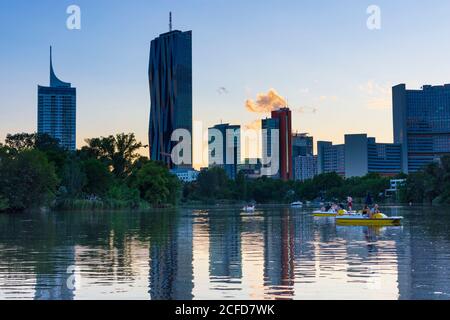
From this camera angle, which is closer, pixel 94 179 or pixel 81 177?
pixel 81 177

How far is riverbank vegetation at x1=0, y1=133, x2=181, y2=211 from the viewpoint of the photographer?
103 m

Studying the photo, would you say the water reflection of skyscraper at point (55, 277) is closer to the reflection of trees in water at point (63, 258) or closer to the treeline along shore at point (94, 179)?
the reflection of trees in water at point (63, 258)

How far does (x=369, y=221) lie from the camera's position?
49500 millimetres

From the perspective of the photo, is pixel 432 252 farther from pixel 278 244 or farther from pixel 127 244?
pixel 127 244

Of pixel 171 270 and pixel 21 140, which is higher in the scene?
pixel 21 140

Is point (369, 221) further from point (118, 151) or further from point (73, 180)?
point (118, 151)

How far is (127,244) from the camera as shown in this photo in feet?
105

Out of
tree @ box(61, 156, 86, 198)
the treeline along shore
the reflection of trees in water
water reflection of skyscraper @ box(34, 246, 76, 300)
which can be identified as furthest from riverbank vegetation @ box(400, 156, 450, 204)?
water reflection of skyscraper @ box(34, 246, 76, 300)

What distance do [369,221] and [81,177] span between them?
83.6 meters

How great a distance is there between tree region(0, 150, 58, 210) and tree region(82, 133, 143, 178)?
169 ft

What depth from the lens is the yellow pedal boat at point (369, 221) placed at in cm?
4819

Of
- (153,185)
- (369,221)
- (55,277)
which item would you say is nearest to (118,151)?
(153,185)
